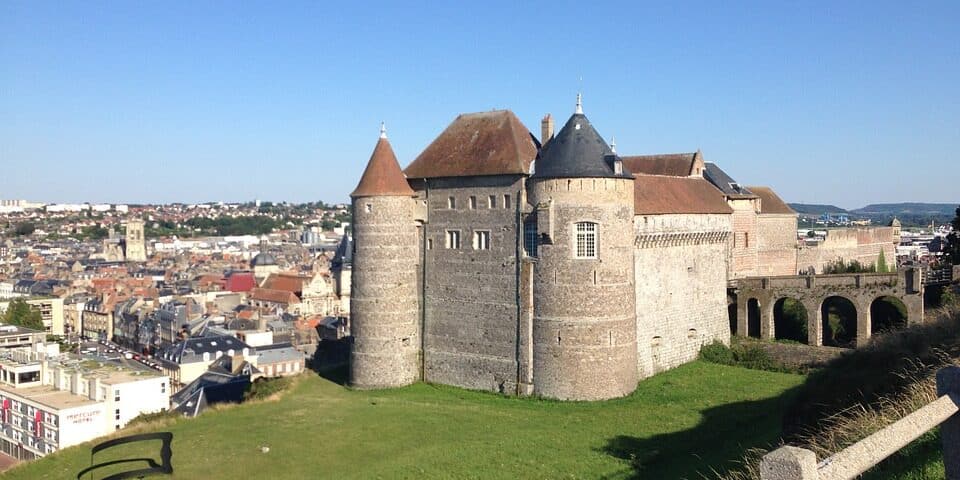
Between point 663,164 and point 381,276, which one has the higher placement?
point 663,164

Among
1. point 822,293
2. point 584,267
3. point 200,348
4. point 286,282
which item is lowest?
point 200,348

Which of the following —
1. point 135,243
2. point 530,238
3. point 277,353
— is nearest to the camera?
point 530,238

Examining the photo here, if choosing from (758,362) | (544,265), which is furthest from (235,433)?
(758,362)

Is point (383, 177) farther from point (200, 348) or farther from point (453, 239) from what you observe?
point (200, 348)

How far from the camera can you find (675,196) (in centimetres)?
3769

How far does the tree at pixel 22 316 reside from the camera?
88.1m

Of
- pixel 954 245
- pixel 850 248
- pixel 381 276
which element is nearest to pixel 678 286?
pixel 381 276

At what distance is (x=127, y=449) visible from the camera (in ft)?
96.3

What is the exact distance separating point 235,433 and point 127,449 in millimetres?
3727

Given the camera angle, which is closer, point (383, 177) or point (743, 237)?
point (383, 177)

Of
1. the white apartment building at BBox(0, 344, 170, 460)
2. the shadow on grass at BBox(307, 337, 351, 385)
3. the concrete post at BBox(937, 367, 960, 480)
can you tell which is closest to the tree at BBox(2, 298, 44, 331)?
the white apartment building at BBox(0, 344, 170, 460)

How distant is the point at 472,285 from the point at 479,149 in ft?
18.8

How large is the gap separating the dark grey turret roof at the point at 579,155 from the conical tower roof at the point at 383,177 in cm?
654

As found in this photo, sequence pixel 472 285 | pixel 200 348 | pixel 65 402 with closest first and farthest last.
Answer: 1. pixel 472 285
2. pixel 65 402
3. pixel 200 348
